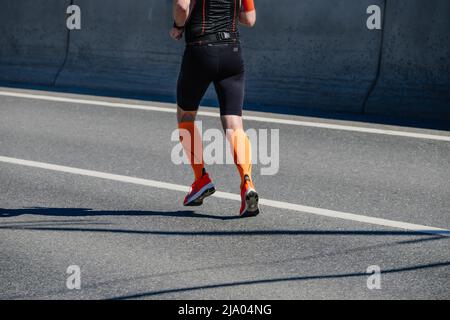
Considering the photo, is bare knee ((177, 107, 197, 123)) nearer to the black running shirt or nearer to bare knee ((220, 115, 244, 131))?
bare knee ((220, 115, 244, 131))

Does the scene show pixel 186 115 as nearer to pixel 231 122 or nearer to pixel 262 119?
pixel 231 122

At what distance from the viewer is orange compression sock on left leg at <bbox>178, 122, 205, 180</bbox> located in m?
8.28

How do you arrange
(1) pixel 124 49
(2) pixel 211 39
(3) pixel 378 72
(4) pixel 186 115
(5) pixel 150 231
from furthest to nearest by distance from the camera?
1. (1) pixel 124 49
2. (3) pixel 378 72
3. (4) pixel 186 115
4. (2) pixel 211 39
5. (5) pixel 150 231

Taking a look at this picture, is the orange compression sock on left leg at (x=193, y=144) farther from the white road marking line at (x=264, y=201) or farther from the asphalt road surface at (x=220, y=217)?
the white road marking line at (x=264, y=201)

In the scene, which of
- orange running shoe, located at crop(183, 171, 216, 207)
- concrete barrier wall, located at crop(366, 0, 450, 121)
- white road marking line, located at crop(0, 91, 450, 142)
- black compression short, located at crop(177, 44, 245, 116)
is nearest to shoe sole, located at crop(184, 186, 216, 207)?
orange running shoe, located at crop(183, 171, 216, 207)

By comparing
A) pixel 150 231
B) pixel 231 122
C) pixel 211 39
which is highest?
pixel 211 39

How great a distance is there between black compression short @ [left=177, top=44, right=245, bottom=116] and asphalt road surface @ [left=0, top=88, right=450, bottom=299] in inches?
33.8

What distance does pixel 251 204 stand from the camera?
26.0ft

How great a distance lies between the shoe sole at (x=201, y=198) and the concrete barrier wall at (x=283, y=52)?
4335mm

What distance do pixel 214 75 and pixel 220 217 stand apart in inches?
42.8

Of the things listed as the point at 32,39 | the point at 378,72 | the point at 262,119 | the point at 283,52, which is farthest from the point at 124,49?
the point at 378,72
